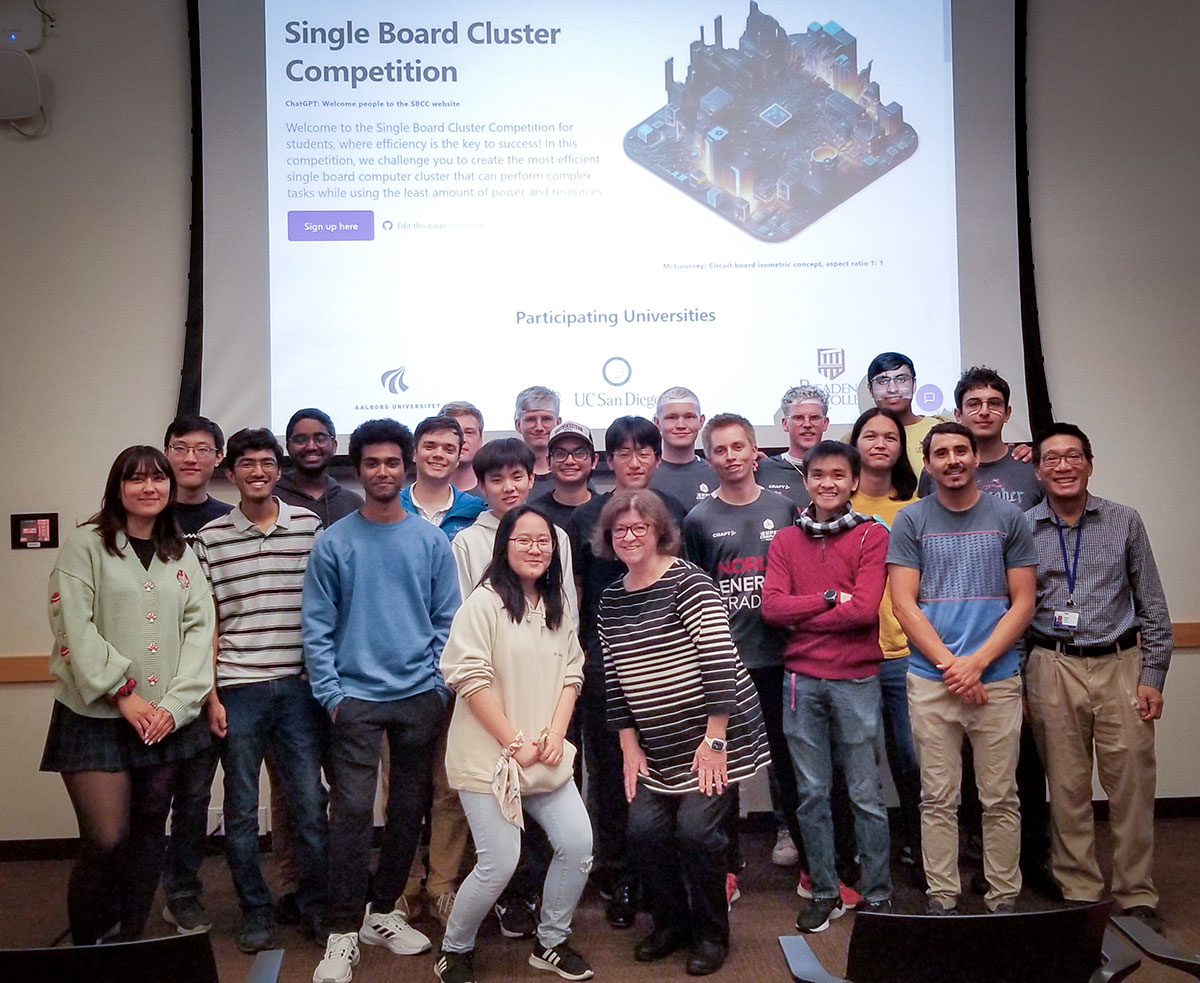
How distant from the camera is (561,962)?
276 centimetres

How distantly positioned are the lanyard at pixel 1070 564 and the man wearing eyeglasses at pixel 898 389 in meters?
0.60

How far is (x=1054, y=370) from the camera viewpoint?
4262mm

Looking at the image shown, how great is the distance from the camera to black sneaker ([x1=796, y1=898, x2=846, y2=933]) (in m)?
2.97

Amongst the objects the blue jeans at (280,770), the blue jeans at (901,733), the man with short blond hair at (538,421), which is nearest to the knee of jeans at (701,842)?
the blue jeans at (901,733)

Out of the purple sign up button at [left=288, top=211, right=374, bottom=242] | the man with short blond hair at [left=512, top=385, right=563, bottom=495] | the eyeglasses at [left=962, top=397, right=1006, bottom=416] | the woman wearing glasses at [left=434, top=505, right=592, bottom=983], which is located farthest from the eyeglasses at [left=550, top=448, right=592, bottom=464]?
the purple sign up button at [left=288, top=211, right=374, bottom=242]

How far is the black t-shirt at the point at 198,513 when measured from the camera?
3.32m

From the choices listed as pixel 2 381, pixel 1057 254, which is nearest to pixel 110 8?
pixel 2 381

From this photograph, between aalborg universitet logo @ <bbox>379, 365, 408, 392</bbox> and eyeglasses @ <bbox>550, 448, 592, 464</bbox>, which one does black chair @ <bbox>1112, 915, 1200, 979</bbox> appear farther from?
aalborg universitet logo @ <bbox>379, 365, 408, 392</bbox>

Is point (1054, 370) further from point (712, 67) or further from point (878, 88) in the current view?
point (712, 67)

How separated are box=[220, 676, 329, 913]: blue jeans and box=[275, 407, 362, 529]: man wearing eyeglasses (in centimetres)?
65

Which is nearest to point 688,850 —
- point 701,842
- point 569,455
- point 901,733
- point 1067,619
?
point 701,842

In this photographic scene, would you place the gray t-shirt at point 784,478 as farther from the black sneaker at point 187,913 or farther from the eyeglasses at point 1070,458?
the black sneaker at point 187,913

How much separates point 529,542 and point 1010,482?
1724 millimetres

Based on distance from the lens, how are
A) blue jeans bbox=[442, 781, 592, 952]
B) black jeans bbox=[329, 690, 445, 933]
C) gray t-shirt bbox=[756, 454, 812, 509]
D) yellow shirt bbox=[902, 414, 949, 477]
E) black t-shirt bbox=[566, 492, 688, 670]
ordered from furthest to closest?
yellow shirt bbox=[902, 414, 949, 477] → gray t-shirt bbox=[756, 454, 812, 509] → black t-shirt bbox=[566, 492, 688, 670] → black jeans bbox=[329, 690, 445, 933] → blue jeans bbox=[442, 781, 592, 952]
